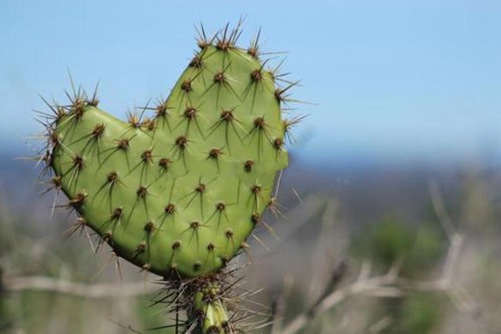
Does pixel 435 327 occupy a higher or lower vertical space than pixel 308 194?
lower

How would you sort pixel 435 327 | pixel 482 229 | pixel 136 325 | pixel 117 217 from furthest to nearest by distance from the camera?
pixel 482 229, pixel 435 327, pixel 136 325, pixel 117 217

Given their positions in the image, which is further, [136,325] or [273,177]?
[136,325]

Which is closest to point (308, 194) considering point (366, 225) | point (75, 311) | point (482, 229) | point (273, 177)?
point (366, 225)

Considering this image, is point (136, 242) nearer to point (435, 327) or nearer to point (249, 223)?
point (249, 223)

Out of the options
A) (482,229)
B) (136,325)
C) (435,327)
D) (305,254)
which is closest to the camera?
(136,325)

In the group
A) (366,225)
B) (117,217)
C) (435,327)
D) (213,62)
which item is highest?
(213,62)
